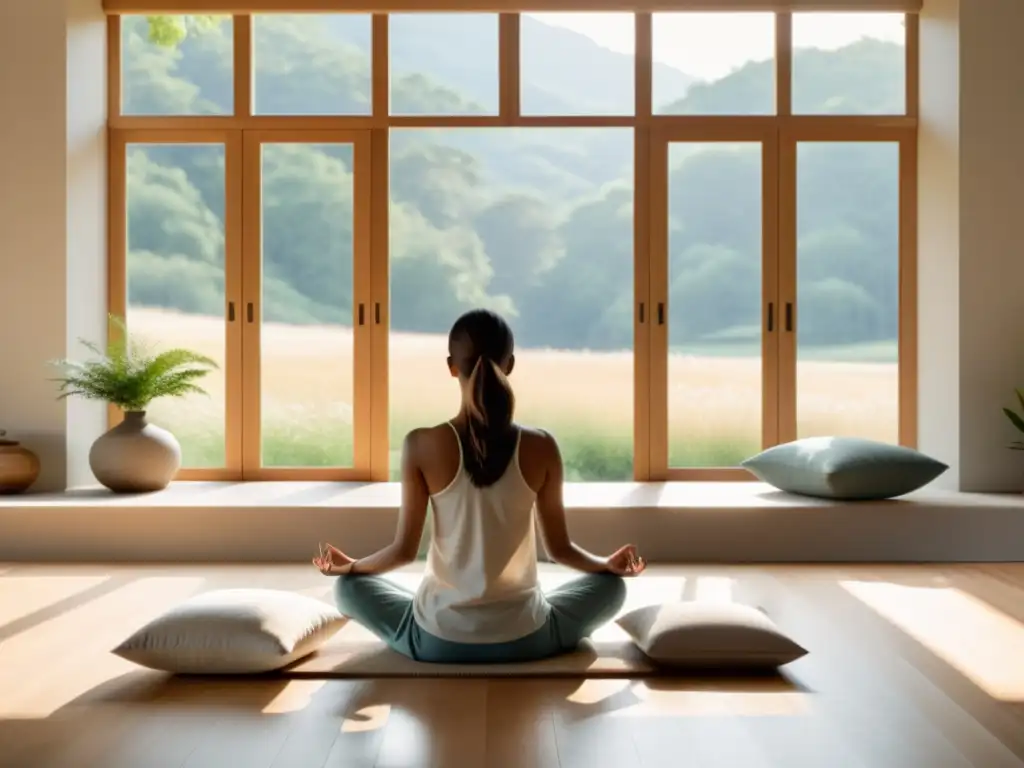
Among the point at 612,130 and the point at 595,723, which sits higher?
the point at 612,130

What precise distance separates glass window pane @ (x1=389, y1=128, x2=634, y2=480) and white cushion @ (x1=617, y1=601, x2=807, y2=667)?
304cm

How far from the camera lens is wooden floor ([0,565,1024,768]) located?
2600 mm

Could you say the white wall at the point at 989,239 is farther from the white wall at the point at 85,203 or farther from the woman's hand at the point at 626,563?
the white wall at the point at 85,203

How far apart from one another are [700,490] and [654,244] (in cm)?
138

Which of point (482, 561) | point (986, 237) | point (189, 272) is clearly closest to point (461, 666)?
point (482, 561)

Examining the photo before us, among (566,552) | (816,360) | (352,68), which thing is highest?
(352,68)

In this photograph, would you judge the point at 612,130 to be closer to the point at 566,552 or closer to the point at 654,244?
the point at 654,244

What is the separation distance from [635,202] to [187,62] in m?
2.56

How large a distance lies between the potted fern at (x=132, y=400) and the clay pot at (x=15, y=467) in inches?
11.7

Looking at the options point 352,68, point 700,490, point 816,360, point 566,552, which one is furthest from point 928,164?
point 566,552

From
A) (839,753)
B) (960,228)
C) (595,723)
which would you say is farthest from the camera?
(960,228)

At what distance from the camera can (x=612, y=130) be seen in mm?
6379

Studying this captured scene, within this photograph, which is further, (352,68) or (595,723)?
(352,68)

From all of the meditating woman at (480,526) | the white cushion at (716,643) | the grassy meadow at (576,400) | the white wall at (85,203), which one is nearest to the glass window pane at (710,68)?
the grassy meadow at (576,400)
